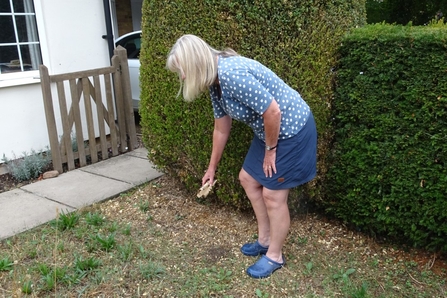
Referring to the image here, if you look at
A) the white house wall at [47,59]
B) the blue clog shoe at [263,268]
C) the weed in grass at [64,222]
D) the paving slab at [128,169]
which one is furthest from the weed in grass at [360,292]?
the white house wall at [47,59]

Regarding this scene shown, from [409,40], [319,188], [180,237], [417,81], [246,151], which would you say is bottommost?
[180,237]

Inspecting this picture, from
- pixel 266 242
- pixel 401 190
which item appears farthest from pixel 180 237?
pixel 401 190

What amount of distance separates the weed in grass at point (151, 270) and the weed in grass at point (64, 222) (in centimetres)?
89

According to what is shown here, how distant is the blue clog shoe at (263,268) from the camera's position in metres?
2.84

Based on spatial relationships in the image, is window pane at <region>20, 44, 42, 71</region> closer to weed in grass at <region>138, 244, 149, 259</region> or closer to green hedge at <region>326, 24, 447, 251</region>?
weed in grass at <region>138, 244, 149, 259</region>

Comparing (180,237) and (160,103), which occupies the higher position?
(160,103)

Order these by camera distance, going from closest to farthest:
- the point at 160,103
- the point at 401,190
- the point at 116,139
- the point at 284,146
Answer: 1. the point at 284,146
2. the point at 401,190
3. the point at 160,103
4. the point at 116,139

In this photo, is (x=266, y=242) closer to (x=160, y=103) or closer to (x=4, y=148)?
(x=160, y=103)

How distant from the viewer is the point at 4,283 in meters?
2.79

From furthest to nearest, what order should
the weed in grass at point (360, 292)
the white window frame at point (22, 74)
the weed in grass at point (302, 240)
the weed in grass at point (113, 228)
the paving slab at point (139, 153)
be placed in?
the paving slab at point (139, 153) < the white window frame at point (22, 74) < the weed in grass at point (113, 228) < the weed in grass at point (302, 240) < the weed in grass at point (360, 292)

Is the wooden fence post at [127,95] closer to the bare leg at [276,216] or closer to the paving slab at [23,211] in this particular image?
the paving slab at [23,211]

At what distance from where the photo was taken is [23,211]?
3.87 meters

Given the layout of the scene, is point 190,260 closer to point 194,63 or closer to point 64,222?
point 64,222

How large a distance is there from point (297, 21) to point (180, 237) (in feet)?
6.18
